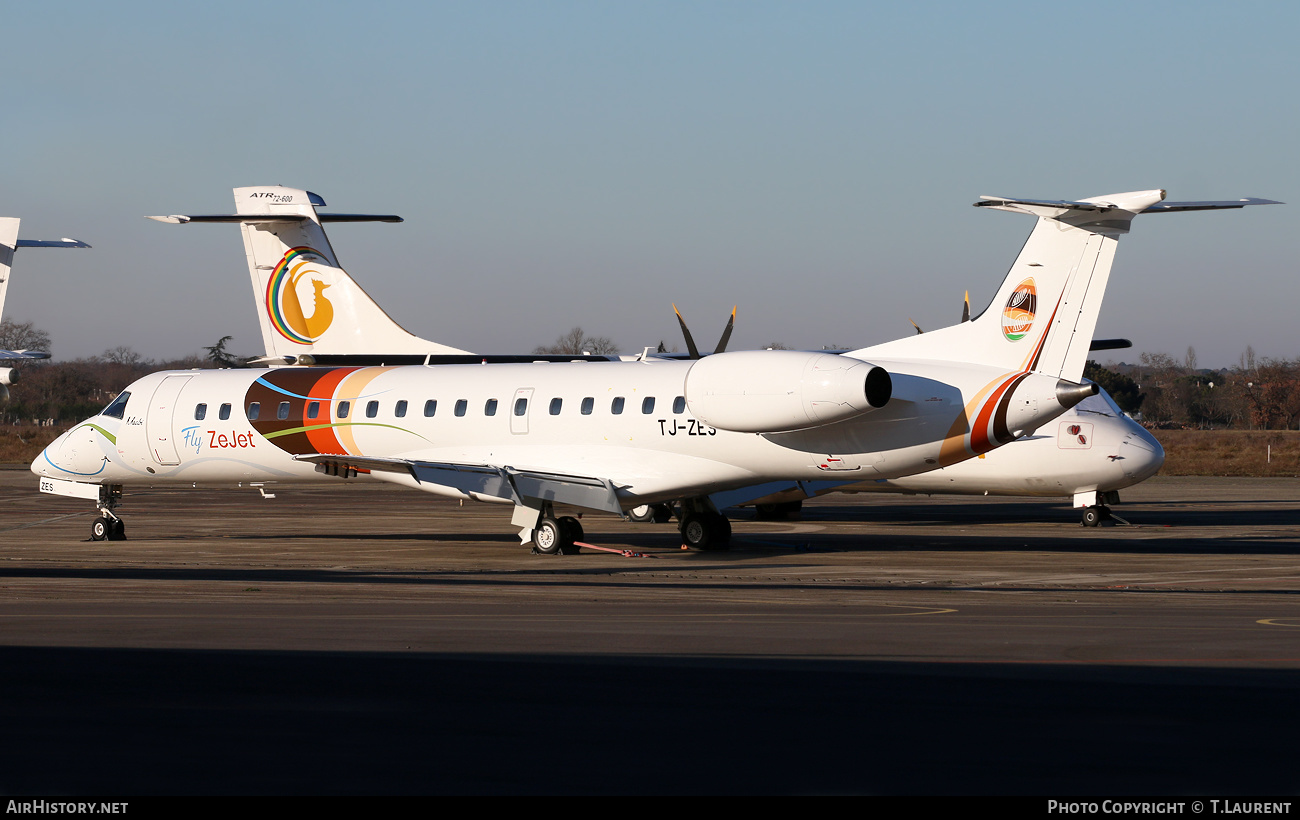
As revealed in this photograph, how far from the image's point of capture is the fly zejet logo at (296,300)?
106ft

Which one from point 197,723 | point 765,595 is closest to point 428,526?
point 765,595

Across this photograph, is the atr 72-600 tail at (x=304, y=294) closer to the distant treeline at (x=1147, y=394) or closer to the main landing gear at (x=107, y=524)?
the main landing gear at (x=107, y=524)

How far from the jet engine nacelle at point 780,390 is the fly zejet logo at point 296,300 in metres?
14.3

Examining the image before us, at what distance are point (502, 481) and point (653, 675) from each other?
1319 cm

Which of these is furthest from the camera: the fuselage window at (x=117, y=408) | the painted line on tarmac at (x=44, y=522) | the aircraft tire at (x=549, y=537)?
the painted line on tarmac at (x=44, y=522)

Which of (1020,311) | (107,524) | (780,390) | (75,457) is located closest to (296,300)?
(75,457)

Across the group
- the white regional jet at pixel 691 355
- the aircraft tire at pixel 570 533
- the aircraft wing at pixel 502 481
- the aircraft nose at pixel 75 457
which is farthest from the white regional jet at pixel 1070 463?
the aircraft nose at pixel 75 457

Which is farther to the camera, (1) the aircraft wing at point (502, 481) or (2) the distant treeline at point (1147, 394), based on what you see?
(2) the distant treeline at point (1147, 394)

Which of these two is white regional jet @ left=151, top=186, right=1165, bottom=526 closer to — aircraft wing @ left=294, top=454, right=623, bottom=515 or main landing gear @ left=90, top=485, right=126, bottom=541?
aircraft wing @ left=294, top=454, right=623, bottom=515

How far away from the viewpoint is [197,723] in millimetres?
7156

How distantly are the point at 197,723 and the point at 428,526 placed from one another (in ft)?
74.4

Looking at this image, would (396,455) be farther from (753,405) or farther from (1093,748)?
(1093,748)

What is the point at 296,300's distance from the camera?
107ft

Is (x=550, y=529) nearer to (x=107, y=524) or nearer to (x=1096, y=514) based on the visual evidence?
(x=107, y=524)
